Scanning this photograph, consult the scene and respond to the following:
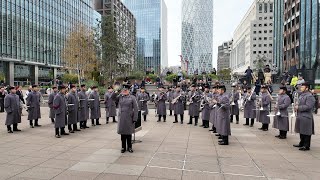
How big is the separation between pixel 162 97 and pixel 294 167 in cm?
911

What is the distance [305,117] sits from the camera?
358 inches

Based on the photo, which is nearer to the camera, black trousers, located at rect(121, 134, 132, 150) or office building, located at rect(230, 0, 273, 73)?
black trousers, located at rect(121, 134, 132, 150)

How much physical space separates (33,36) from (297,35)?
5652cm

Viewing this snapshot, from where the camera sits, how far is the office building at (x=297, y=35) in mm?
54688

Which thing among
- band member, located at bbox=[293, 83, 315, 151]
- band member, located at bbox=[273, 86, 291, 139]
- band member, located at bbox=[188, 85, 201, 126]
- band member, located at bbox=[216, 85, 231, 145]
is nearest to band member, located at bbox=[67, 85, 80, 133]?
band member, located at bbox=[188, 85, 201, 126]

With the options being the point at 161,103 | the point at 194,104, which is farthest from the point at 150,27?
the point at 194,104

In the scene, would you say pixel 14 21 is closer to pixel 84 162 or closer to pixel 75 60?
pixel 75 60

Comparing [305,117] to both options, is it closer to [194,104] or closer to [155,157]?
[155,157]

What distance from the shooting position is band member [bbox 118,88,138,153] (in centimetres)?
829

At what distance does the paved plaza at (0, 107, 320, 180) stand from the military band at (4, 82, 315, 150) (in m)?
0.55

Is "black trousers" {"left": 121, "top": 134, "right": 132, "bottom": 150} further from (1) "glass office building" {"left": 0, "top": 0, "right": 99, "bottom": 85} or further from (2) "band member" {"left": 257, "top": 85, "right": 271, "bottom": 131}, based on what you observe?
(1) "glass office building" {"left": 0, "top": 0, "right": 99, "bottom": 85}

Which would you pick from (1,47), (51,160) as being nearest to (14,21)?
(1,47)

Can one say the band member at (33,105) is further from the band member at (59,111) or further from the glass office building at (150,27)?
the glass office building at (150,27)

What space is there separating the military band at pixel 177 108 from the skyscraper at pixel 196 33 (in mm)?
150341
